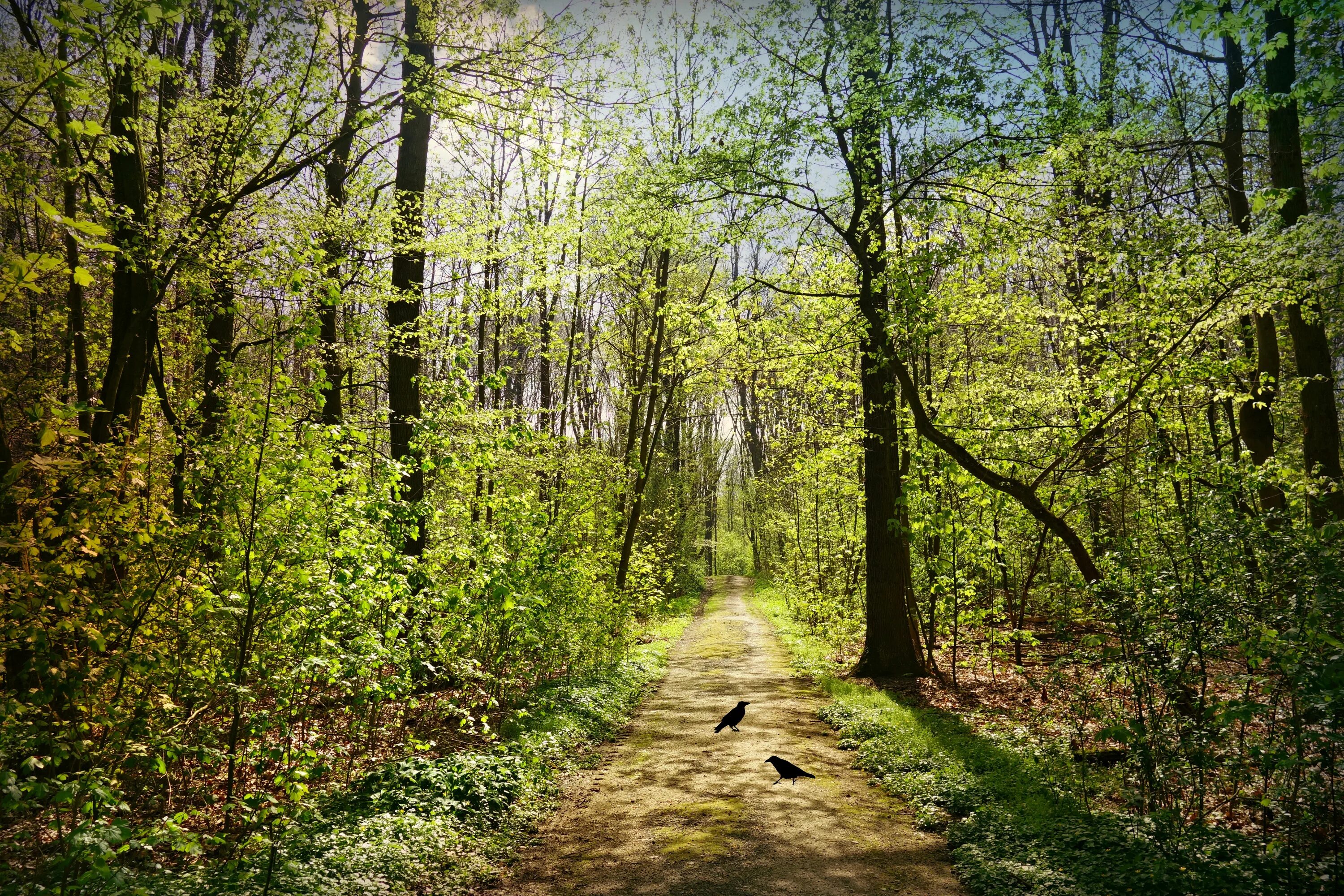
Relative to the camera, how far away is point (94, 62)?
5.41 meters

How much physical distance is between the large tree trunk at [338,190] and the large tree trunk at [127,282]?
1808 mm

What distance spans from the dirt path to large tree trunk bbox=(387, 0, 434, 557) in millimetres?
4003

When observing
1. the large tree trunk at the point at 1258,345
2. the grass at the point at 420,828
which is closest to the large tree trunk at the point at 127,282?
the grass at the point at 420,828

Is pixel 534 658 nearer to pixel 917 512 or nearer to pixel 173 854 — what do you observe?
pixel 173 854

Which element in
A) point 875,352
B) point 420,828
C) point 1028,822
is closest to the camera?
point 420,828

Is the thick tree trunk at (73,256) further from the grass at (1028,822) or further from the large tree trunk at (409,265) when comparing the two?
the grass at (1028,822)

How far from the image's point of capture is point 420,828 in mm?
5234

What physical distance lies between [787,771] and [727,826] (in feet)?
3.71

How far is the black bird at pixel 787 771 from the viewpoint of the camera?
6000 mm

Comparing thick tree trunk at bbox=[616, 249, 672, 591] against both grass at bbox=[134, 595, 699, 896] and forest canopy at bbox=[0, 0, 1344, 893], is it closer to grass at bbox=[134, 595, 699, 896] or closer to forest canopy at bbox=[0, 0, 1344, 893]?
forest canopy at bbox=[0, 0, 1344, 893]

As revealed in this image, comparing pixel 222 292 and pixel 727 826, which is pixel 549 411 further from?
pixel 727 826

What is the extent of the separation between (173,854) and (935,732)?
25.5 ft

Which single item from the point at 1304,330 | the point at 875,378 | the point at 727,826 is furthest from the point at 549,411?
the point at 1304,330

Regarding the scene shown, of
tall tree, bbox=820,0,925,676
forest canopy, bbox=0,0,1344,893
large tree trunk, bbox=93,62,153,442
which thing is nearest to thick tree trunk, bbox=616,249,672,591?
forest canopy, bbox=0,0,1344,893
